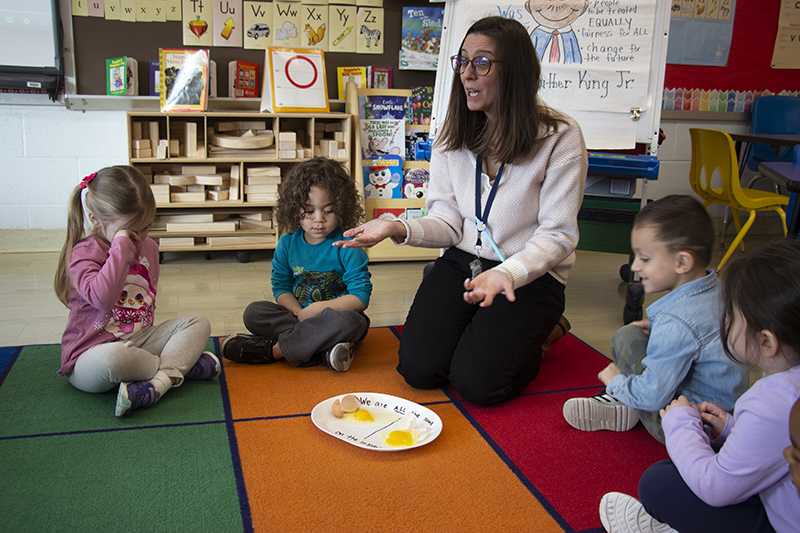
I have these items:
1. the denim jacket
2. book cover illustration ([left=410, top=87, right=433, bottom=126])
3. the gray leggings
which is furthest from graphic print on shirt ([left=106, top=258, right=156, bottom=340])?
book cover illustration ([left=410, top=87, right=433, bottom=126])

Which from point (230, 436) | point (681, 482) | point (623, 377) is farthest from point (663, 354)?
point (230, 436)

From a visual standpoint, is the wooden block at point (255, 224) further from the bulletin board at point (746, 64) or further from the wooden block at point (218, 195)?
the bulletin board at point (746, 64)

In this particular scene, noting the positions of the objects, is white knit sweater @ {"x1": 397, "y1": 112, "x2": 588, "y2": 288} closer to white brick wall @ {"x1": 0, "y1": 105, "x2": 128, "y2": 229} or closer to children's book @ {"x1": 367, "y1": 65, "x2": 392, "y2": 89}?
children's book @ {"x1": 367, "y1": 65, "x2": 392, "y2": 89}

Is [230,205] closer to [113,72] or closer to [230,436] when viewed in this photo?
[113,72]

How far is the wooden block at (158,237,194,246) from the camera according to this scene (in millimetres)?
3105

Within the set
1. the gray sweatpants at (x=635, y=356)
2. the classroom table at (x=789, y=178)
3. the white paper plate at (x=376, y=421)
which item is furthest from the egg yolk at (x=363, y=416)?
the classroom table at (x=789, y=178)

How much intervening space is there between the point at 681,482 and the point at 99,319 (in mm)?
1340

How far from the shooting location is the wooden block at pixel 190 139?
3064 millimetres

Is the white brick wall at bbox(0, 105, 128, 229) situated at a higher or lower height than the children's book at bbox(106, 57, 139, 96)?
lower

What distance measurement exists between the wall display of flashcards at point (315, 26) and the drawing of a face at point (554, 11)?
4.26 ft

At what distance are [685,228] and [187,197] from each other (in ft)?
8.24

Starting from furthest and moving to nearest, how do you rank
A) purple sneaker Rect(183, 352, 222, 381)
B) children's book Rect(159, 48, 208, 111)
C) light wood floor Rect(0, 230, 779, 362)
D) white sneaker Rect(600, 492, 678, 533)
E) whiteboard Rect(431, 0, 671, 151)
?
children's book Rect(159, 48, 208, 111)
whiteboard Rect(431, 0, 671, 151)
light wood floor Rect(0, 230, 779, 362)
purple sneaker Rect(183, 352, 222, 381)
white sneaker Rect(600, 492, 678, 533)

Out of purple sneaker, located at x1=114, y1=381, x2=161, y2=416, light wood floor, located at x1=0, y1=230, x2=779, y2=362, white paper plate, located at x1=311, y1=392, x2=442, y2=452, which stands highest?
purple sneaker, located at x1=114, y1=381, x2=161, y2=416

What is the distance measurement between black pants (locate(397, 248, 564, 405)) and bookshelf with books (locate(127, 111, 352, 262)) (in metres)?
1.65
